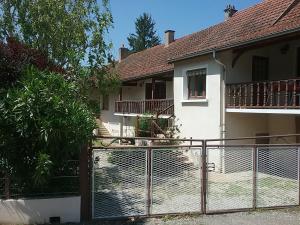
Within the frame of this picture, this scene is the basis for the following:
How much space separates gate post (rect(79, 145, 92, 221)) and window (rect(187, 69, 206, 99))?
9.53m

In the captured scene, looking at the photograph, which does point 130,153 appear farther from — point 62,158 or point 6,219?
point 6,219

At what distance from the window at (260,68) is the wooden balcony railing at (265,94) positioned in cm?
144

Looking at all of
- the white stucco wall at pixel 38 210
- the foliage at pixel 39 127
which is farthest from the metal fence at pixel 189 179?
the foliage at pixel 39 127

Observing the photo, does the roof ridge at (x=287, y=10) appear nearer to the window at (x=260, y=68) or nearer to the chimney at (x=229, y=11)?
the window at (x=260, y=68)

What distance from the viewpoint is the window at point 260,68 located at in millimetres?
16219

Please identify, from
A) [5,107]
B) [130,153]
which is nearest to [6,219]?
[5,107]

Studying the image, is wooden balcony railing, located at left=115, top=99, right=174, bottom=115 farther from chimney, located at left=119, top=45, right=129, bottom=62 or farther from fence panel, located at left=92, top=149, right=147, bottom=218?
fence panel, located at left=92, top=149, right=147, bottom=218

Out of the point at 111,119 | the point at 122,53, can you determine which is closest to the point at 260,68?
the point at 111,119

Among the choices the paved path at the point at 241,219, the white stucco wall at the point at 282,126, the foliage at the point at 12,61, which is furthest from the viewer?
the white stucco wall at the point at 282,126

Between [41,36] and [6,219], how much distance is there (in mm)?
9048

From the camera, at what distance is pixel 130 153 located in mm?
8625

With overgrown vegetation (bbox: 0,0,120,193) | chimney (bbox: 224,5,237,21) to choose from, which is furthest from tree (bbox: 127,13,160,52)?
overgrown vegetation (bbox: 0,0,120,193)

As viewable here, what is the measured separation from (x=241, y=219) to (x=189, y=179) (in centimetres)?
135

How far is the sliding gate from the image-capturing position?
8.45 m
